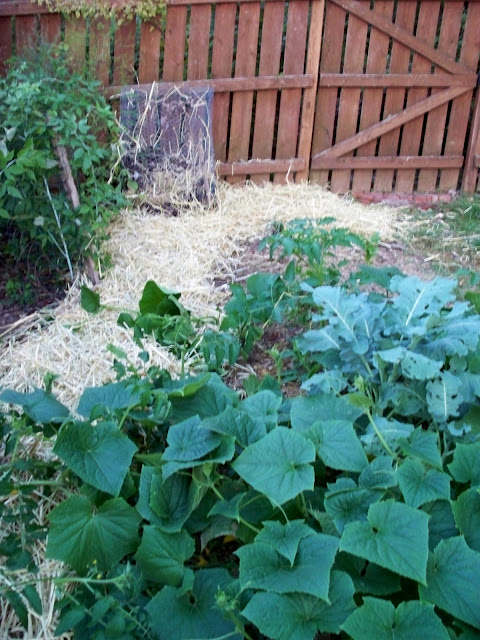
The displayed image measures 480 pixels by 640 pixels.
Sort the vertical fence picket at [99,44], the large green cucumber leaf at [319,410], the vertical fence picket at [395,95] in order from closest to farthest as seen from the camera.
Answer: the large green cucumber leaf at [319,410] → the vertical fence picket at [99,44] → the vertical fence picket at [395,95]

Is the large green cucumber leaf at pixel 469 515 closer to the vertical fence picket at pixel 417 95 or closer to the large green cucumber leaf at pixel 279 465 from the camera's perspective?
the large green cucumber leaf at pixel 279 465

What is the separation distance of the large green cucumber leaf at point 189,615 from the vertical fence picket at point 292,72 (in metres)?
4.66

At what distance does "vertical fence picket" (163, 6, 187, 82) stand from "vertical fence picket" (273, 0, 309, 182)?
0.91 meters

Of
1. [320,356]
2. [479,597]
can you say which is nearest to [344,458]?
[479,597]

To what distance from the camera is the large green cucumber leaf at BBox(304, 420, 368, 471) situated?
1884 mm

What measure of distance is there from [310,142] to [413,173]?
1.11 m

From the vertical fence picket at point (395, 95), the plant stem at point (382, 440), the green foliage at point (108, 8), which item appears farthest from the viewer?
the vertical fence picket at point (395, 95)

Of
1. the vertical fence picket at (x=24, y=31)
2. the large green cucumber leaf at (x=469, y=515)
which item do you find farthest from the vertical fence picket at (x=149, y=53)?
the large green cucumber leaf at (x=469, y=515)

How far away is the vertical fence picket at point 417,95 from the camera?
18.8 feet

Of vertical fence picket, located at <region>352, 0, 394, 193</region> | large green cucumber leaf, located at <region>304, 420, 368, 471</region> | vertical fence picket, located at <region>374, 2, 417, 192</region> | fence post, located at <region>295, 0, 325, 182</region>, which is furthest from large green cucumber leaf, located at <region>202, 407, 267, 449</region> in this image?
vertical fence picket, located at <region>374, 2, 417, 192</region>

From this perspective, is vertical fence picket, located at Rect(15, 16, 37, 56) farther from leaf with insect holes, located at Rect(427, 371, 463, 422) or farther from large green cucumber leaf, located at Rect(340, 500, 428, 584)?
large green cucumber leaf, located at Rect(340, 500, 428, 584)

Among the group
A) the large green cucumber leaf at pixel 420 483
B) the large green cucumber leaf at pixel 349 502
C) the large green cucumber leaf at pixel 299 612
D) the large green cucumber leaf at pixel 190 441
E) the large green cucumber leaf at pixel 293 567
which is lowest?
the large green cucumber leaf at pixel 299 612

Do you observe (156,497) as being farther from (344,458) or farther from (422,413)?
(422,413)

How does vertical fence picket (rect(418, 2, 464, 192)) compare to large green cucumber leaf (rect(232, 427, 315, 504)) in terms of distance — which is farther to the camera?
vertical fence picket (rect(418, 2, 464, 192))
